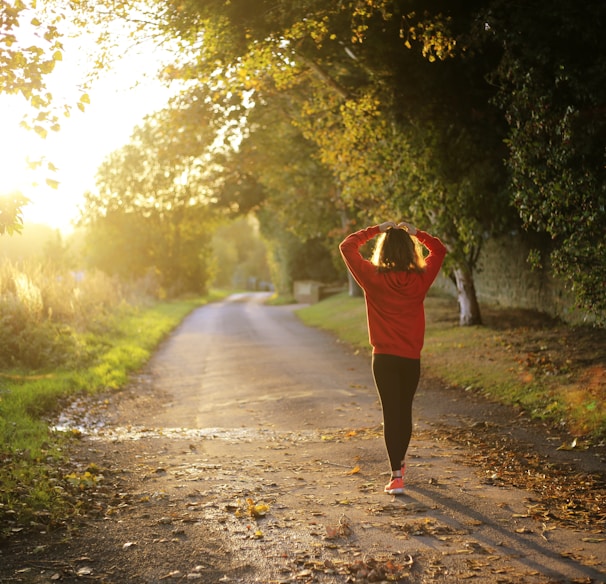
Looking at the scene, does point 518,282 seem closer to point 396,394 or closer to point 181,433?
point 181,433

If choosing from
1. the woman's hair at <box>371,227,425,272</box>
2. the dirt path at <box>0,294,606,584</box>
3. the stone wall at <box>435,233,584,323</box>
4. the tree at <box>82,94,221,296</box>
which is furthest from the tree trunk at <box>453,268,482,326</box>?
the tree at <box>82,94,221,296</box>

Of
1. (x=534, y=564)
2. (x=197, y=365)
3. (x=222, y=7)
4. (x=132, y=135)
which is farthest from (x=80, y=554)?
(x=132, y=135)

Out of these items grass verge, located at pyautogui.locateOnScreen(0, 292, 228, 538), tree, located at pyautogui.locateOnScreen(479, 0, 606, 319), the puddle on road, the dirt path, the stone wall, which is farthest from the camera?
the stone wall

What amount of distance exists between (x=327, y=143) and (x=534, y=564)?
52.3ft

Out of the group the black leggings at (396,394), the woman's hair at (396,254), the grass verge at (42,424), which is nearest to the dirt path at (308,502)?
the grass verge at (42,424)

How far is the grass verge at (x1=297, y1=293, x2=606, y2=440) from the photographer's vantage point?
33.9 feet

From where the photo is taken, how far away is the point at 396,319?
22.6 feet

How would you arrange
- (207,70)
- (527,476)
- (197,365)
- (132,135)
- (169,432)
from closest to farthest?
(527,476) → (169,432) → (207,70) → (197,365) → (132,135)

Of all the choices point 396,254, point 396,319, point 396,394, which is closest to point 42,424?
point 396,394

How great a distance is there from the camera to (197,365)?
60.2ft

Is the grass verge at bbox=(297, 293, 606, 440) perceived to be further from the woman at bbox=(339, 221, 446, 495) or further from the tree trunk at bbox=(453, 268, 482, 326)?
the woman at bbox=(339, 221, 446, 495)

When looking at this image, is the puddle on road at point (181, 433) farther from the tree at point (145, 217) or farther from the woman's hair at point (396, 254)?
the tree at point (145, 217)

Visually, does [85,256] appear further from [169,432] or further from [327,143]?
[169,432]

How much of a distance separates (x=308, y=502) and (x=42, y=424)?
448 cm
